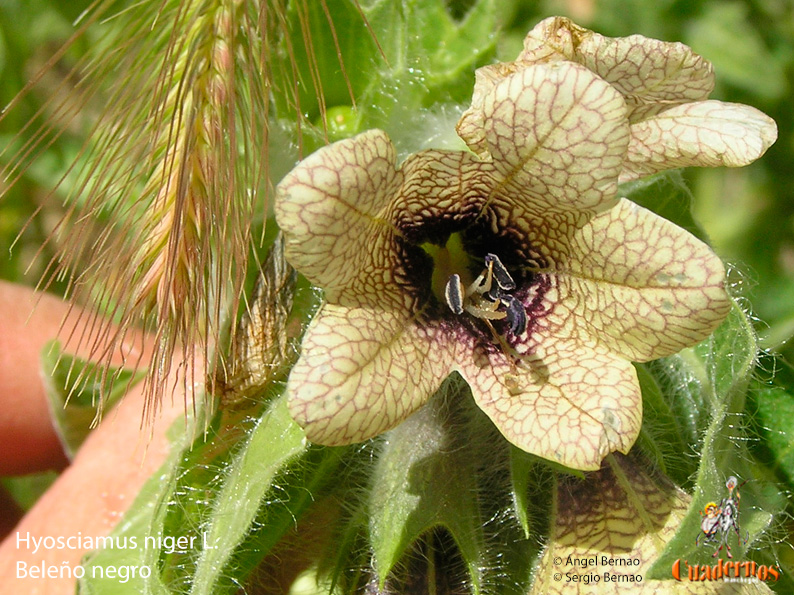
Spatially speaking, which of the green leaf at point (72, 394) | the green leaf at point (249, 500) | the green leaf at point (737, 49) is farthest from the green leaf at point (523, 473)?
the green leaf at point (737, 49)

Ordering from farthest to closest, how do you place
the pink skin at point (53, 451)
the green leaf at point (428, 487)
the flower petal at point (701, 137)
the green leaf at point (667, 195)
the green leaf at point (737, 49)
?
1. the green leaf at point (737, 49)
2. the pink skin at point (53, 451)
3. the green leaf at point (667, 195)
4. the green leaf at point (428, 487)
5. the flower petal at point (701, 137)

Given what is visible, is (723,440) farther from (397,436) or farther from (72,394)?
(72,394)

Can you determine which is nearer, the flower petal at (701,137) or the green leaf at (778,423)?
the flower petal at (701,137)

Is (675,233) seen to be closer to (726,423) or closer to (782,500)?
(726,423)

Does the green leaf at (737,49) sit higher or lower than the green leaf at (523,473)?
higher

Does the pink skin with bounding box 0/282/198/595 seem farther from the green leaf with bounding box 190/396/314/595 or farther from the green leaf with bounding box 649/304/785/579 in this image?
the green leaf with bounding box 649/304/785/579

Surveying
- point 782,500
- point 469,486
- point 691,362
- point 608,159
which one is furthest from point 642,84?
point 782,500

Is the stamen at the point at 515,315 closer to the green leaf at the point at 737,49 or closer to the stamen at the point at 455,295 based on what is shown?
the stamen at the point at 455,295
